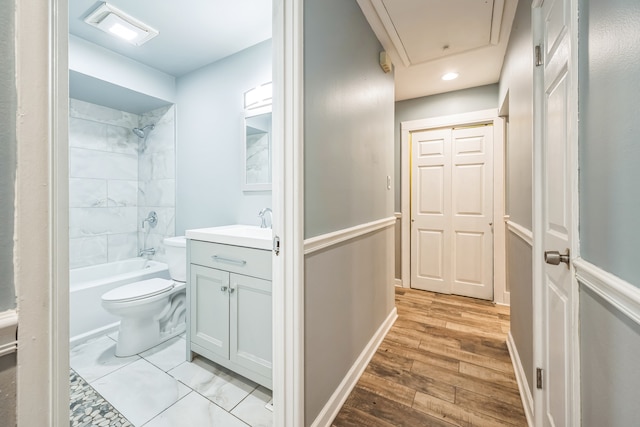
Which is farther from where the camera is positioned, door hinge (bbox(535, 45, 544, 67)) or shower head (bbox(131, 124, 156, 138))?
shower head (bbox(131, 124, 156, 138))

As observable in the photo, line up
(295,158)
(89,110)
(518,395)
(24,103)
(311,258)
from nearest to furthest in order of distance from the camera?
(24,103) < (295,158) < (311,258) < (518,395) < (89,110)

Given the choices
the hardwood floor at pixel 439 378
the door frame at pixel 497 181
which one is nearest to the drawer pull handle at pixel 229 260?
the hardwood floor at pixel 439 378

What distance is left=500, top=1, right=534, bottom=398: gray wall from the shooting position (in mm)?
1388

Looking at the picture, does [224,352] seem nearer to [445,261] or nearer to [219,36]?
[219,36]

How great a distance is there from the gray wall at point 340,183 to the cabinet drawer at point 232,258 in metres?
0.36

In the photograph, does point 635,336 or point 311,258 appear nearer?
point 635,336

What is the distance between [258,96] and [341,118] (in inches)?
41.9

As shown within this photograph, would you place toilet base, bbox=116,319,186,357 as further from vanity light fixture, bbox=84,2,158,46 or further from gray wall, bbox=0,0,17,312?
vanity light fixture, bbox=84,2,158,46

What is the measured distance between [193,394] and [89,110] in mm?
3093

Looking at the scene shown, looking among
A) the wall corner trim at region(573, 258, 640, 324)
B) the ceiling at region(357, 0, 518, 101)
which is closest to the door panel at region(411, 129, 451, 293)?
the ceiling at region(357, 0, 518, 101)

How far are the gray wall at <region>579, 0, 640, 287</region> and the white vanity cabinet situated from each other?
4.20ft

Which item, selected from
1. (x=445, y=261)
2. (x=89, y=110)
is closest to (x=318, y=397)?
(x=445, y=261)

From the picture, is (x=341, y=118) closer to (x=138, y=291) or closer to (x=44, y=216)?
(x=44, y=216)

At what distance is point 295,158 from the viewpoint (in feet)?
3.67
